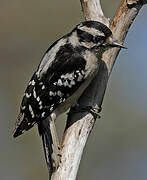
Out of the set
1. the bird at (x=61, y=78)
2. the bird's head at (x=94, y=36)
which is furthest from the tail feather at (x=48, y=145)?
the bird's head at (x=94, y=36)

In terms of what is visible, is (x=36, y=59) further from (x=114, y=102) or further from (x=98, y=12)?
(x=98, y=12)

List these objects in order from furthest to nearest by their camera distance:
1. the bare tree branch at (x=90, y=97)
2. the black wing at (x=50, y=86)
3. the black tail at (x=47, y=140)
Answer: the black wing at (x=50, y=86), the black tail at (x=47, y=140), the bare tree branch at (x=90, y=97)

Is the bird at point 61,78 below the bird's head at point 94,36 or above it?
below

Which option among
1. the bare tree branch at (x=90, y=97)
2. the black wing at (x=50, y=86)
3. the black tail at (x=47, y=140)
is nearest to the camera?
the bare tree branch at (x=90, y=97)

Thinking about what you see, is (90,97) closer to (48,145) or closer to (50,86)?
(50,86)

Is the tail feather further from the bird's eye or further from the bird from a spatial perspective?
the bird's eye

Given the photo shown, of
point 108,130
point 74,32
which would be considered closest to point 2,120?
point 108,130

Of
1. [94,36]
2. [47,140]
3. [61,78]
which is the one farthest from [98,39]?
[47,140]

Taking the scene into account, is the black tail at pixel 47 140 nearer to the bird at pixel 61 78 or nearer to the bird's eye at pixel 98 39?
the bird at pixel 61 78

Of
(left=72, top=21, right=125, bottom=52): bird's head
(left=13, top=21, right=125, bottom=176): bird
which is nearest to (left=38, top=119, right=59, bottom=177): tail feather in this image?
(left=13, top=21, right=125, bottom=176): bird
